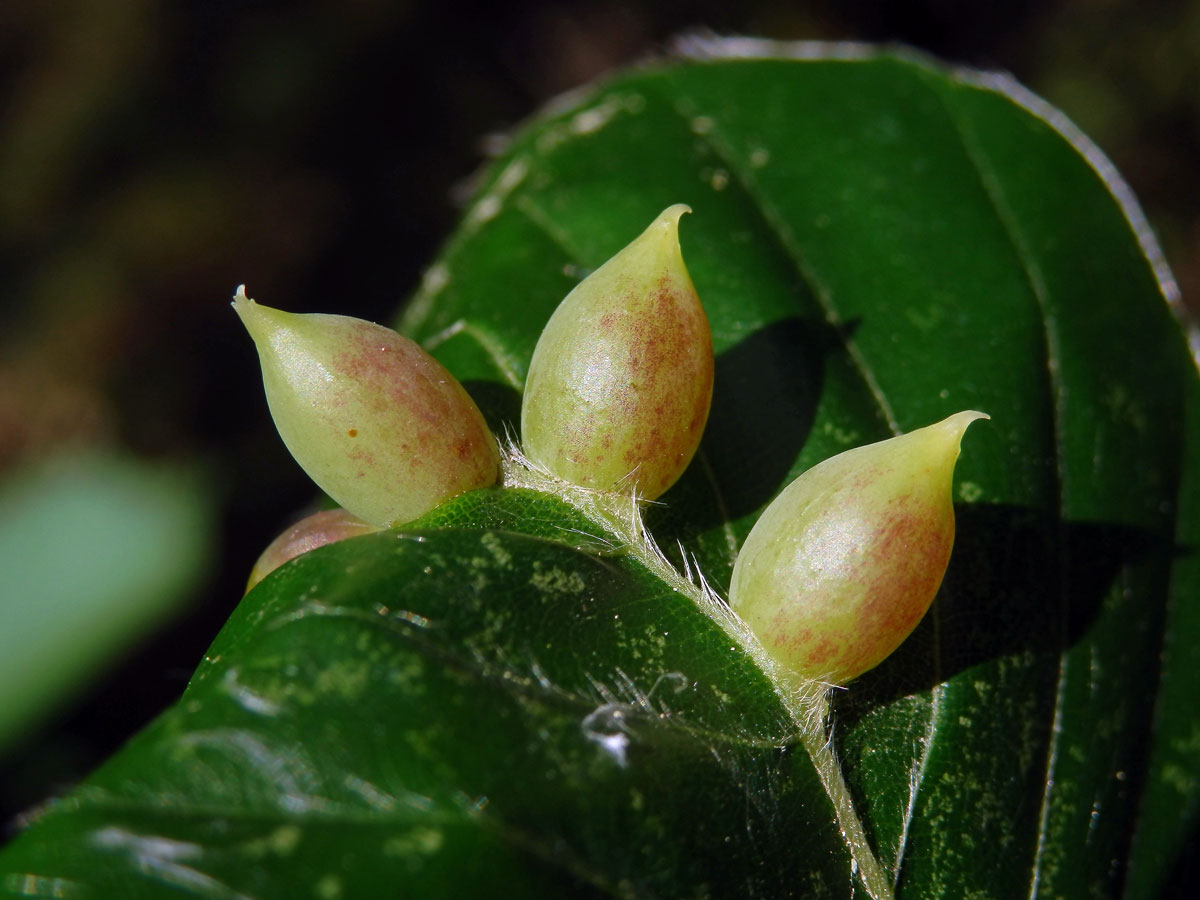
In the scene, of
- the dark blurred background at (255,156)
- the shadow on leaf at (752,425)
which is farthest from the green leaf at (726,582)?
the dark blurred background at (255,156)

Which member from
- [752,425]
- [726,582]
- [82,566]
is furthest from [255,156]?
[726,582]

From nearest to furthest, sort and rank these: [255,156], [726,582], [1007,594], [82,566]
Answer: [726,582] < [1007,594] < [82,566] < [255,156]

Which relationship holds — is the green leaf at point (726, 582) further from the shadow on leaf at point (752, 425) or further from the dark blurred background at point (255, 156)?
the dark blurred background at point (255, 156)

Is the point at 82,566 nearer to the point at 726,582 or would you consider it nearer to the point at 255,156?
the point at 255,156

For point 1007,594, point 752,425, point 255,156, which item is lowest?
point 1007,594

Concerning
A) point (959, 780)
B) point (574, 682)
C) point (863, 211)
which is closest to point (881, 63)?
point (863, 211)

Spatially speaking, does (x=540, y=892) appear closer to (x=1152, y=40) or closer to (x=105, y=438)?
(x=105, y=438)

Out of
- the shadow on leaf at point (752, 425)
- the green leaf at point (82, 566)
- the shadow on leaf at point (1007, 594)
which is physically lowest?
the green leaf at point (82, 566)

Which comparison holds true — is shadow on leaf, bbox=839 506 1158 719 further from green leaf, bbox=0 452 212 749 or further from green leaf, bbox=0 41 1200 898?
green leaf, bbox=0 452 212 749
